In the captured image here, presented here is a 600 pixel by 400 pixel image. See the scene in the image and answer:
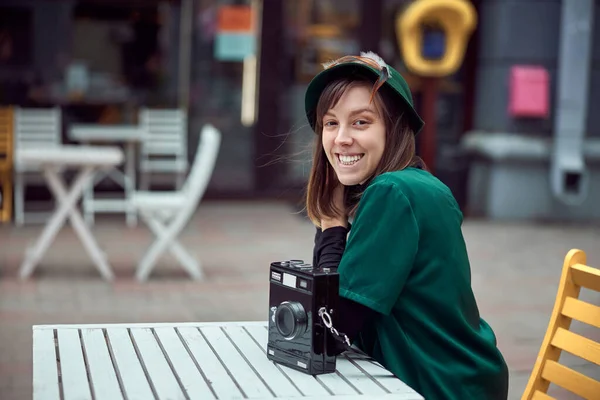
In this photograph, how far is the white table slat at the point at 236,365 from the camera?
Answer: 1893 mm

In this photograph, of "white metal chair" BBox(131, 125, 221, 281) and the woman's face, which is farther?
"white metal chair" BBox(131, 125, 221, 281)

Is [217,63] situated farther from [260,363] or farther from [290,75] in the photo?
[260,363]

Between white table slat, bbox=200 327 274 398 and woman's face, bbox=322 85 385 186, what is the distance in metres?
0.53

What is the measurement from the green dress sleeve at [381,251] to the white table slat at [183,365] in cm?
39

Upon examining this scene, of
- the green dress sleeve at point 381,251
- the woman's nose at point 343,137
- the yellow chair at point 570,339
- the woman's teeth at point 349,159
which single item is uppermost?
the woman's nose at point 343,137

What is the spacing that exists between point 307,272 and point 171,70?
8.58m

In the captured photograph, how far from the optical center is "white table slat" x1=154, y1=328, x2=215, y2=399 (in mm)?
1873

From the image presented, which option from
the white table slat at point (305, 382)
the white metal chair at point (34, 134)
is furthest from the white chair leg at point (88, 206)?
the white table slat at point (305, 382)

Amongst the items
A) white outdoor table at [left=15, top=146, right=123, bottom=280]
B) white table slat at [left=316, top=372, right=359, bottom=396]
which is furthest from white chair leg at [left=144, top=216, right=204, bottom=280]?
white table slat at [left=316, top=372, right=359, bottom=396]

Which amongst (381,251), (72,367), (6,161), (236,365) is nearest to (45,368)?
(72,367)

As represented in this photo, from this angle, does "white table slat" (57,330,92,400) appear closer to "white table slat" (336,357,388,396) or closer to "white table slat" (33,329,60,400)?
"white table slat" (33,329,60,400)

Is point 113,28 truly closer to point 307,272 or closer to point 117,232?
point 117,232

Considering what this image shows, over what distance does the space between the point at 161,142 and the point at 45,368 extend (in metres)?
7.92

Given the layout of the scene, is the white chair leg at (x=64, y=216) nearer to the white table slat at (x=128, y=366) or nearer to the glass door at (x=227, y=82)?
the glass door at (x=227, y=82)
